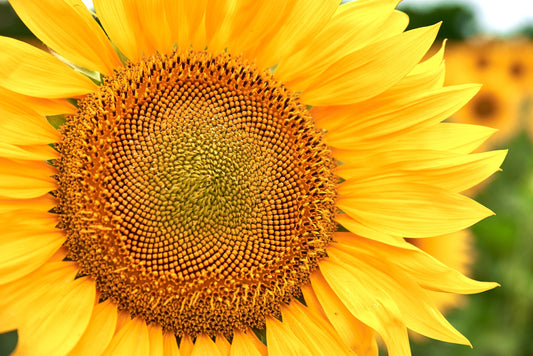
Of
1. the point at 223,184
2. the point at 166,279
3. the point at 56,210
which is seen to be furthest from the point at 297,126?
the point at 56,210

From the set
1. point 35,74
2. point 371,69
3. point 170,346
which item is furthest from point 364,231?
point 35,74

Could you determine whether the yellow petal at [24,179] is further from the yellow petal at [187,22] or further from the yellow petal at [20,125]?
the yellow petal at [187,22]

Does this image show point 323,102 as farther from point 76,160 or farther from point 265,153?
point 76,160

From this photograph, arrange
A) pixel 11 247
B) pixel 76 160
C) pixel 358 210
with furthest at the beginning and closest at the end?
pixel 358 210 < pixel 76 160 < pixel 11 247

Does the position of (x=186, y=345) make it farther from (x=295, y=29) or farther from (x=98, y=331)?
(x=295, y=29)

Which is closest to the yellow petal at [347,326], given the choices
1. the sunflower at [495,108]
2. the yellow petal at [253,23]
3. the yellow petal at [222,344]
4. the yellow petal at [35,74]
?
the yellow petal at [222,344]
